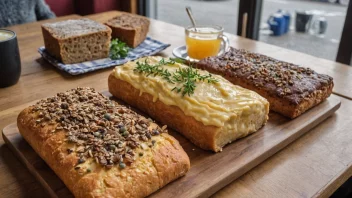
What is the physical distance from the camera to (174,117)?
4.18ft

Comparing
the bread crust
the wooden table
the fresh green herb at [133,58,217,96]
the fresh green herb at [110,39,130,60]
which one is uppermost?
the fresh green herb at [133,58,217,96]

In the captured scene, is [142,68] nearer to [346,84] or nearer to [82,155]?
[82,155]

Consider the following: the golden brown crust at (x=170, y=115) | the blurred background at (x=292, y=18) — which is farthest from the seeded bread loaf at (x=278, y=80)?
the blurred background at (x=292, y=18)

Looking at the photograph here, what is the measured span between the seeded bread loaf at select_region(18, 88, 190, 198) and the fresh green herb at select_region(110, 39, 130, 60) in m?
0.79

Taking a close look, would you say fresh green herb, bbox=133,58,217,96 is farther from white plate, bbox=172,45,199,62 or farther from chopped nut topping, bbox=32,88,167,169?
white plate, bbox=172,45,199,62

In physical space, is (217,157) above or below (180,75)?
below

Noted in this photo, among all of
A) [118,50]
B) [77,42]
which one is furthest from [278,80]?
[77,42]

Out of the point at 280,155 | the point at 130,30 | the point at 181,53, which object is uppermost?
the point at 130,30

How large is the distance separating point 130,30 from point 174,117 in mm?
992

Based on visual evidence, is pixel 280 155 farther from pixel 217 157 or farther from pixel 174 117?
pixel 174 117

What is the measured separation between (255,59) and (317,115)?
1.40 feet

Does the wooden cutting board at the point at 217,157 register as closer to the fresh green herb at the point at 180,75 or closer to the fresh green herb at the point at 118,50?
the fresh green herb at the point at 180,75

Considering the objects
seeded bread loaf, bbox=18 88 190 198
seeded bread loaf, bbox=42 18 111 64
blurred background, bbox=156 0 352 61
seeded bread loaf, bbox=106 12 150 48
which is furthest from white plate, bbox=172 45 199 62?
blurred background, bbox=156 0 352 61

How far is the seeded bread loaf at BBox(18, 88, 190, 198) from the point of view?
910 mm
